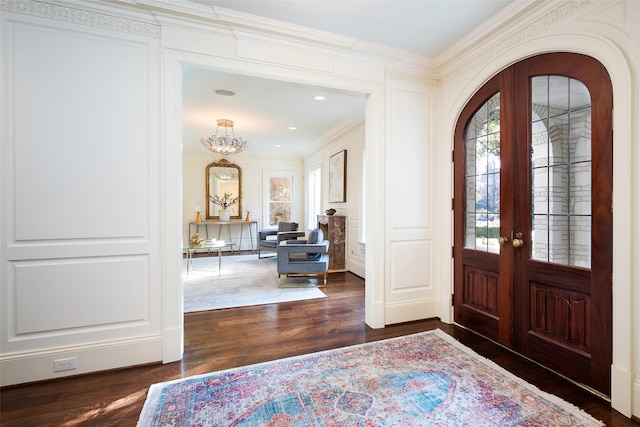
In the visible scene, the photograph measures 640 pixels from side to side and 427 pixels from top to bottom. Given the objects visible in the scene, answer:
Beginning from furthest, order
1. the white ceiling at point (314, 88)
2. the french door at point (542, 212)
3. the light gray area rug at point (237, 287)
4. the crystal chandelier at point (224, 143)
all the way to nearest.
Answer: the crystal chandelier at point (224, 143), the light gray area rug at point (237, 287), the white ceiling at point (314, 88), the french door at point (542, 212)

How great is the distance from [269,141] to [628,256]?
20.7ft

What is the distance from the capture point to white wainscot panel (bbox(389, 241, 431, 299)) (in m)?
3.18

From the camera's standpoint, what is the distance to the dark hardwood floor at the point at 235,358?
179cm

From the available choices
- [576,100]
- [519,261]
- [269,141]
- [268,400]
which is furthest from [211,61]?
[269,141]

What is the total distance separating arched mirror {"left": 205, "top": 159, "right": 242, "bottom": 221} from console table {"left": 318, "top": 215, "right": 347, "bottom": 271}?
3.54 m

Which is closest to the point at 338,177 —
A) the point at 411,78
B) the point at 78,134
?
the point at 411,78

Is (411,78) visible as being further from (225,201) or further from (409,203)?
(225,201)

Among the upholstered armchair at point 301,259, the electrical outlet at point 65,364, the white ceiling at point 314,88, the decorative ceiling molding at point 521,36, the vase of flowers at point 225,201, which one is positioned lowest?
the electrical outlet at point 65,364

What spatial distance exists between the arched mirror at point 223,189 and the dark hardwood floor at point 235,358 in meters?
5.03

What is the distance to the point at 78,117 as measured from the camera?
2.19 meters

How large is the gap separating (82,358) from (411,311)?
9.78 ft

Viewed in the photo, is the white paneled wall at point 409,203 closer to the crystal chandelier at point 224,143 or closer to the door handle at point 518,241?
the door handle at point 518,241

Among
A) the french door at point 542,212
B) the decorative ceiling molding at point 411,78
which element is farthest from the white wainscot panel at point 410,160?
the french door at point 542,212

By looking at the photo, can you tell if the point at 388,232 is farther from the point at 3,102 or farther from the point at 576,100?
the point at 3,102
